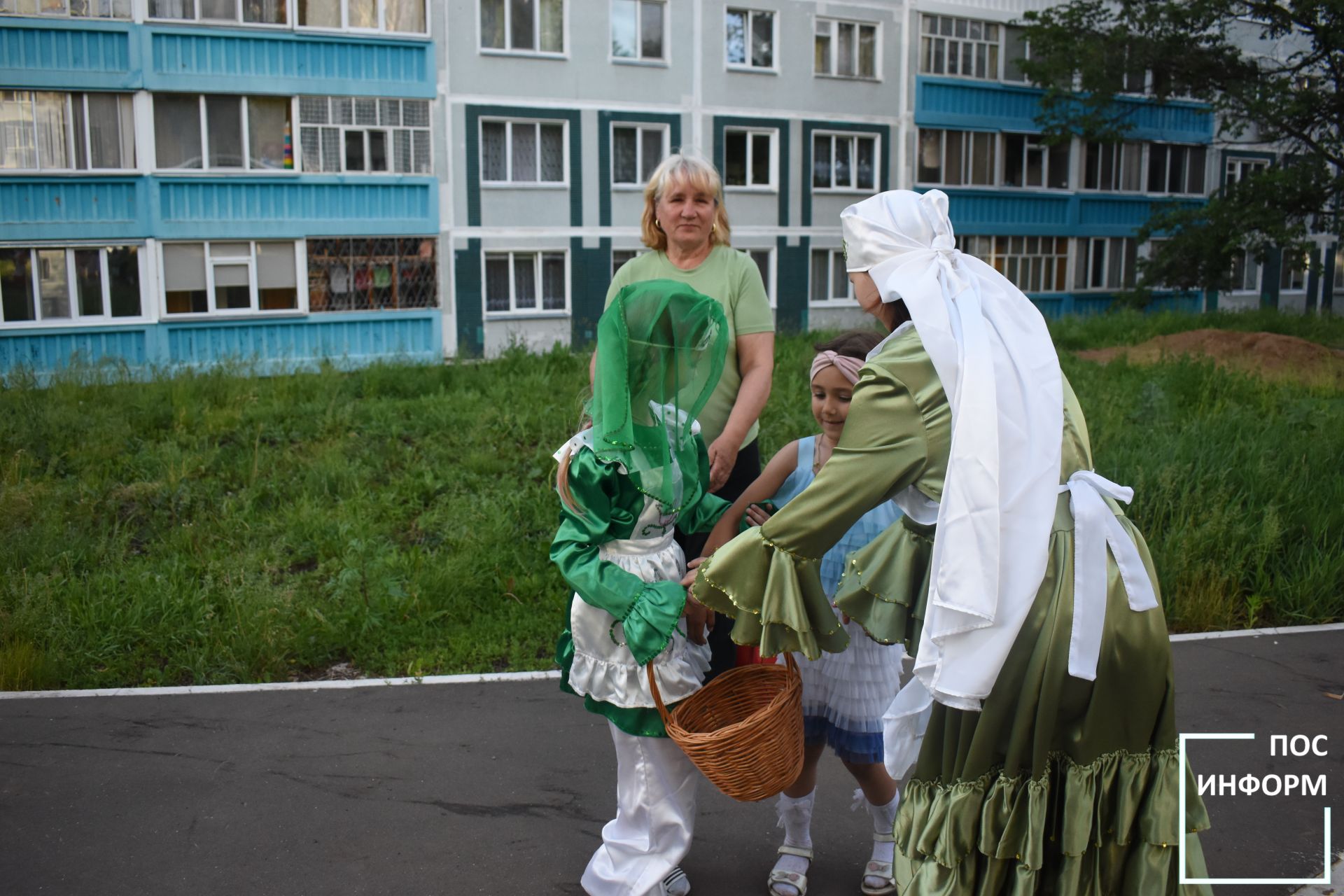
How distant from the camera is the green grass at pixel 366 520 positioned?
660 cm

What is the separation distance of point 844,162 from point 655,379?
2794cm

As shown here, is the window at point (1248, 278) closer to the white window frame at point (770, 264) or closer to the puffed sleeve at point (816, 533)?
the white window frame at point (770, 264)

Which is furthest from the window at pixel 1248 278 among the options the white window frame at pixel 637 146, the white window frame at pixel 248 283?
the white window frame at pixel 248 283

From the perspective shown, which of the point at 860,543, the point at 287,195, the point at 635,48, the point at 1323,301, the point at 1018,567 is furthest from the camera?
the point at 1323,301

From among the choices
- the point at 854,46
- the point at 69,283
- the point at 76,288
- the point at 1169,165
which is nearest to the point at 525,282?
the point at 76,288

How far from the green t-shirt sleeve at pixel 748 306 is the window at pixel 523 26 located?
74.4ft

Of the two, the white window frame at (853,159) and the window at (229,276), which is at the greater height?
the white window frame at (853,159)

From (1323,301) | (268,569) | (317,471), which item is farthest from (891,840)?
(1323,301)

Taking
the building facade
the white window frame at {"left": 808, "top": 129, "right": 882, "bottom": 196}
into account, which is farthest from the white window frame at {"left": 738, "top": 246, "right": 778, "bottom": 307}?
the white window frame at {"left": 808, "top": 129, "right": 882, "bottom": 196}

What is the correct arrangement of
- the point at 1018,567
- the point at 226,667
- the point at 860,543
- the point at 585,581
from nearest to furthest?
1. the point at 1018,567
2. the point at 585,581
3. the point at 860,543
4. the point at 226,667

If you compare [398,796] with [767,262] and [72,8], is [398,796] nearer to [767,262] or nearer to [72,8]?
[72,8]

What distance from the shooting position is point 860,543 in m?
3.95

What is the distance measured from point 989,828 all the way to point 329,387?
1134 centimetres

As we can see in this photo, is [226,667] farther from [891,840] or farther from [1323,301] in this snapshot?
[1323,301]
